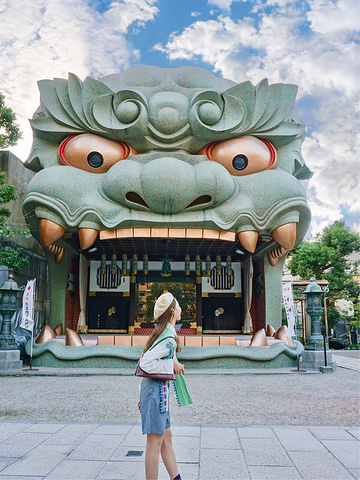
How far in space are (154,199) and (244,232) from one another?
2794mm

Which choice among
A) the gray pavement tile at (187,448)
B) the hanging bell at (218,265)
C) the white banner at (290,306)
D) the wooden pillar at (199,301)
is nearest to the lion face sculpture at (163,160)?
the white banner at (290,306)

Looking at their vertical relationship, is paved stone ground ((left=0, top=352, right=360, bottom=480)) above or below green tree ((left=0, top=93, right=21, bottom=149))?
below

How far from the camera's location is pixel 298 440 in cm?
461

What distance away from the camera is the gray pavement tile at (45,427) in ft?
16.1

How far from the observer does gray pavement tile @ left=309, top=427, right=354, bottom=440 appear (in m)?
4.75

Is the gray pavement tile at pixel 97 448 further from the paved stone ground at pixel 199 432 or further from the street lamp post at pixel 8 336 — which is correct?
the street lamp post at pixel 8 336

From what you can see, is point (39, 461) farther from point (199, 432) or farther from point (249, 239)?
point (249, 239)

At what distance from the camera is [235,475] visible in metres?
3.58

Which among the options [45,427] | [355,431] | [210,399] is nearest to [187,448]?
[45,427]

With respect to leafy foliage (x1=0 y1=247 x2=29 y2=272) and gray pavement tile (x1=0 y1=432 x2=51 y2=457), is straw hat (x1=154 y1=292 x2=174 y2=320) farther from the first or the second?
leafy foliage (x1=0 y1=247 x2=29 y2=272)

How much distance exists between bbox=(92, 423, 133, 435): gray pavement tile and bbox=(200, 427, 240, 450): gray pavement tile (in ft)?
3.11

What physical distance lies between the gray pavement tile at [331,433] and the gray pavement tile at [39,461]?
9.51ft

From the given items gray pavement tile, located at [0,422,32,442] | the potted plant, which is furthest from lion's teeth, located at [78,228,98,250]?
the potted plant

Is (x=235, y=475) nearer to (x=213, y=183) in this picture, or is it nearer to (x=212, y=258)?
(x=213, y=183)
